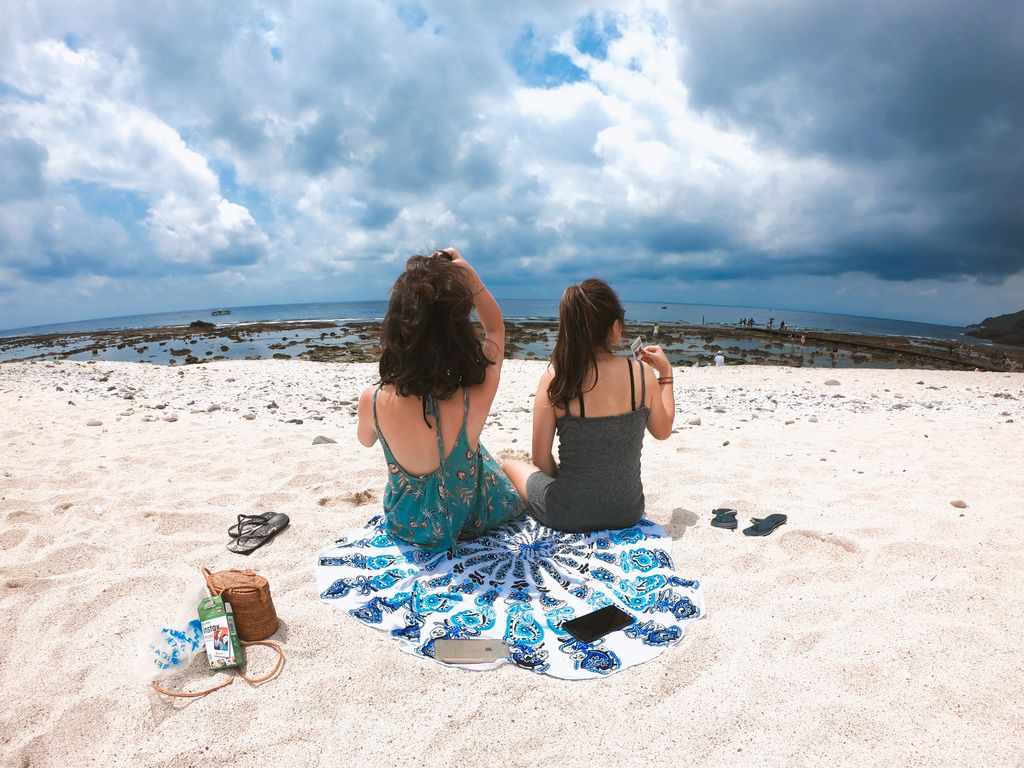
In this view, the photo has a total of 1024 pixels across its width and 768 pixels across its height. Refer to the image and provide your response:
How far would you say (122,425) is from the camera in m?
6.06

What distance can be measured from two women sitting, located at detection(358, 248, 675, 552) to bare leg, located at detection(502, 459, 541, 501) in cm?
16

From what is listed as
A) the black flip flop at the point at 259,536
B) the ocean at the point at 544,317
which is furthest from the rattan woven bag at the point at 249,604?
the ocean at the point at 544,317

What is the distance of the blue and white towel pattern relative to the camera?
2346 mm

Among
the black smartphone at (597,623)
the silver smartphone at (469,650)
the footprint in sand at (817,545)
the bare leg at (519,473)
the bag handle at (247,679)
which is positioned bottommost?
the bag handle at (247,679)

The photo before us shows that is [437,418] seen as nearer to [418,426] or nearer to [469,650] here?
[418,426]

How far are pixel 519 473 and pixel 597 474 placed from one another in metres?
0.74

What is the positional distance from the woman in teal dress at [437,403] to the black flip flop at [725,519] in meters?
1.48

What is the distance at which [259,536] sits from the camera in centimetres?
332

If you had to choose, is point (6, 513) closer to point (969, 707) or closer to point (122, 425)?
point (122, 425)

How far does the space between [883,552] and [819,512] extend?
581 millimetres

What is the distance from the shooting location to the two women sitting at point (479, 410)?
2.64m

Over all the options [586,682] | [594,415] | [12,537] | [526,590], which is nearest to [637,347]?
[594,415]

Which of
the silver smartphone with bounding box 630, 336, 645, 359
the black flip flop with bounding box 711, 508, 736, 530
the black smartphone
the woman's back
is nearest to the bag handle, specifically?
the woman's back

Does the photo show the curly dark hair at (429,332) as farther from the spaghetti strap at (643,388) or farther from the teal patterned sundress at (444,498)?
the spaghetti strap at (643,388)
